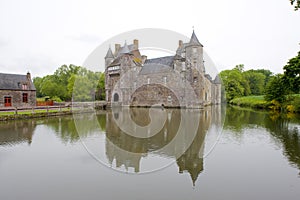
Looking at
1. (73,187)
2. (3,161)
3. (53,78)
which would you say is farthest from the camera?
(53,78)

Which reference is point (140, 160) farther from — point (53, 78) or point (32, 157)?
point (53, 78)

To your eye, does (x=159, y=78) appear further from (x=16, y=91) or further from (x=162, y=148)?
(x=162, y=148)

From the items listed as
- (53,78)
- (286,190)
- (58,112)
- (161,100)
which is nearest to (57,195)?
(286,190)

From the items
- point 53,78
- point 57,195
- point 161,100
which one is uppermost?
point 53,78

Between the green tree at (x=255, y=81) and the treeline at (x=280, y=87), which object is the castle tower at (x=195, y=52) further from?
the green tree at (x=255, y=81)

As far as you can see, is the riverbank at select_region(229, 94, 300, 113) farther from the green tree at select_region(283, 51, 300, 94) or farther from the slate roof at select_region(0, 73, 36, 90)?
the slate roof at select_region(0, 73, 36, 90)

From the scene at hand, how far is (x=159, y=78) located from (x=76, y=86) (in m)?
16.5

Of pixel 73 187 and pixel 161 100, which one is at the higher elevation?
pixel 161 100

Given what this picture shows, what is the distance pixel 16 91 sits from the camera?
81.7 ft

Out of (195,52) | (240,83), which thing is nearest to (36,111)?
(195,52)

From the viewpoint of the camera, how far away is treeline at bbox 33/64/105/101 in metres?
40.0

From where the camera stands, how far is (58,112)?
2106cm

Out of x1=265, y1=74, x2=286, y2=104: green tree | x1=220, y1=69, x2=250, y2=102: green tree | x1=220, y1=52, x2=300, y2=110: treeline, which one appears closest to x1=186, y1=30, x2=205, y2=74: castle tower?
x1=265, y1=74, x2=286, y2=104: green tree

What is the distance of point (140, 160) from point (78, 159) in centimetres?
220
